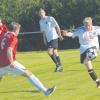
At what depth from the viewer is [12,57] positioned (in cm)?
1139

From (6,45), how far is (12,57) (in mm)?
300

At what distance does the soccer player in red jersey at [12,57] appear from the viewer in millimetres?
11328

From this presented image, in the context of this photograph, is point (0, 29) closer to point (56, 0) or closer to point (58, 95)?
point (58, 95)

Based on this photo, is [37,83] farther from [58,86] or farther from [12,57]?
[58,86]

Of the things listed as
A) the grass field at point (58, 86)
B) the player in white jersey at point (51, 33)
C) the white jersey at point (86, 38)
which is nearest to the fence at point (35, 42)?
the player in white jersey at point (51, 33)

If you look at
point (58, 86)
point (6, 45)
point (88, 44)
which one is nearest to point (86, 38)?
point (88, 44)

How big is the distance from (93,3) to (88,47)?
6619cm

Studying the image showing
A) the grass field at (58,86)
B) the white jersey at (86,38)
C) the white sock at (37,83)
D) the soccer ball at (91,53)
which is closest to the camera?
the white sock at (37,83)

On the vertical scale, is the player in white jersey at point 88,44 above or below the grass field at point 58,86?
above

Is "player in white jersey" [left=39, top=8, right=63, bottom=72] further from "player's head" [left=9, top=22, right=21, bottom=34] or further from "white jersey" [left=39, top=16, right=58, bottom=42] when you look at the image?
"player's head" [left=9, top=22, right=21, bottom=34]

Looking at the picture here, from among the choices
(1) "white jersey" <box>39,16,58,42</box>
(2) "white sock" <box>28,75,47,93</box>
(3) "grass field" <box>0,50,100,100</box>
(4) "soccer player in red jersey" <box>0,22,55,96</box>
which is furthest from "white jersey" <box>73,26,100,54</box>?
(1) "white jersey" <box>39,16,58,42</box>

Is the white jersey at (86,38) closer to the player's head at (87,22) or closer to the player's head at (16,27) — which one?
the player's head at (87,22)

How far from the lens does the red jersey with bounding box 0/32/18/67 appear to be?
37.2 feet

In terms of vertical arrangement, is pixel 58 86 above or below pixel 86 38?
below
